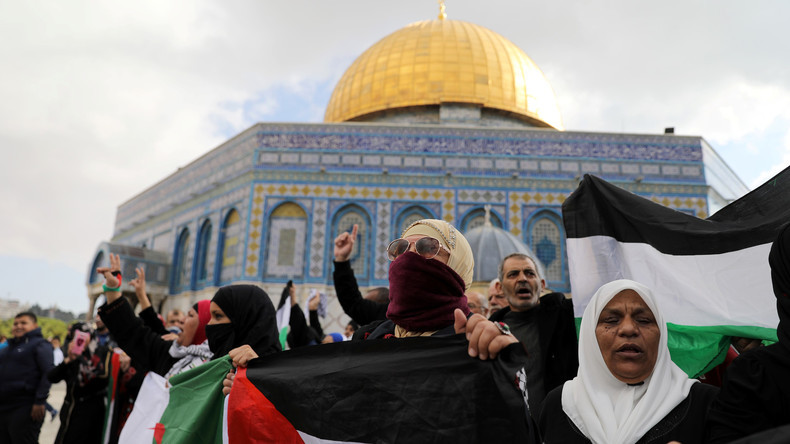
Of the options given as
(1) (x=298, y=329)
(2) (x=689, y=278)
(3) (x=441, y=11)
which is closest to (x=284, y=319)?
(1) (x=298, y=329)

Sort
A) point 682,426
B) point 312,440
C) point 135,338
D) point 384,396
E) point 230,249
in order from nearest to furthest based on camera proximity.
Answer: point 682,426 < point 384,396 < point 312,440 < point 135,338 < point 230,249

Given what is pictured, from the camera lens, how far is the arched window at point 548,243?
18.1 metres

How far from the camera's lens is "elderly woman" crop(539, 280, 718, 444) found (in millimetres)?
1636

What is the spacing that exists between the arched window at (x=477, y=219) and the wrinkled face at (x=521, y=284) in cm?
1514

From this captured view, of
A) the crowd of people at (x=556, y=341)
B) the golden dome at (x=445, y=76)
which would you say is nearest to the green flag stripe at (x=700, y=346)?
the crowd of people at (x=556, y=341)

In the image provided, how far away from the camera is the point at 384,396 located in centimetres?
175

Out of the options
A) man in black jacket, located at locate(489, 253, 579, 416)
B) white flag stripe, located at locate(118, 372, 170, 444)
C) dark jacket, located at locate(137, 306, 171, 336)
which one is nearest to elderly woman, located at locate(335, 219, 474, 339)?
man in black jacket, located at locate(489, 253, 579, 416)

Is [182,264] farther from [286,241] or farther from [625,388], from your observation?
[625,388]

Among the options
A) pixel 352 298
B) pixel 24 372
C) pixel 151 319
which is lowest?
pixel 24 372

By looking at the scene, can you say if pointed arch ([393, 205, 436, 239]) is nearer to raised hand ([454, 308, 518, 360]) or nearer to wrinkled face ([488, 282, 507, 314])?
wrinkled face ([488, 282, 507, 314])

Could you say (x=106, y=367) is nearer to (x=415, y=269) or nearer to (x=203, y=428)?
(x=203, y=428)

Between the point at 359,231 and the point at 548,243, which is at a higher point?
the point at 359,231

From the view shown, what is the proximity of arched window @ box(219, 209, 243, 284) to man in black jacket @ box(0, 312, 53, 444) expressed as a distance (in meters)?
13.1

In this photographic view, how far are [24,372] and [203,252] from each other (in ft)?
52.9
